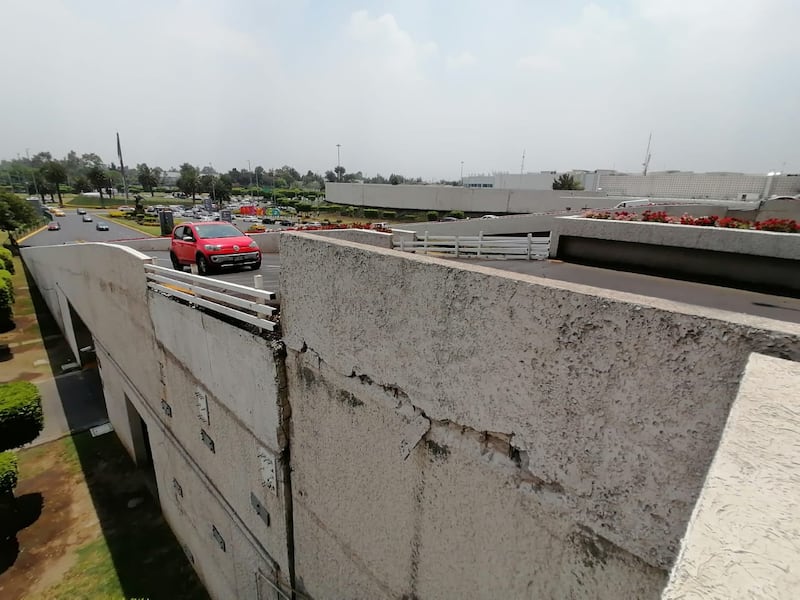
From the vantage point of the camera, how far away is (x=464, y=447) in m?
3.07

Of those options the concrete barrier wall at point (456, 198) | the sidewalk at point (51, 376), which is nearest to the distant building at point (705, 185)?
the concrete barrier wall at point (456, 198)

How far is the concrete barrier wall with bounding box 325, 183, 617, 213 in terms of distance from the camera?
52.7m

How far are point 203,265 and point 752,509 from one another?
1249 centimetres

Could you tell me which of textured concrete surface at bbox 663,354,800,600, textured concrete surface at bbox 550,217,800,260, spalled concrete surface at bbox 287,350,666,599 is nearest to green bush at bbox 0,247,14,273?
spalled concrete surface at bbox 287,350,666,599

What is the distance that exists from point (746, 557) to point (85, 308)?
752 inches

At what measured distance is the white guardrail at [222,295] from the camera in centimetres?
512

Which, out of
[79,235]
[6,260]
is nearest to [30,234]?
[79,235]

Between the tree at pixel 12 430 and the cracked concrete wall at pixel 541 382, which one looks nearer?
the cracked concrete wall at pixel 541 382

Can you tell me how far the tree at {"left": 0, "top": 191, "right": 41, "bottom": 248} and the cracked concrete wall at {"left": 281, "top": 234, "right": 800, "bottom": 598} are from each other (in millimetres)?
56167

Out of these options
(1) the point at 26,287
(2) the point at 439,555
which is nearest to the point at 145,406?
(2) the point at 439,555

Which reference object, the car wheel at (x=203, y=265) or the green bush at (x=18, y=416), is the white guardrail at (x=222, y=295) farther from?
the green bush at (x=18, y=416)

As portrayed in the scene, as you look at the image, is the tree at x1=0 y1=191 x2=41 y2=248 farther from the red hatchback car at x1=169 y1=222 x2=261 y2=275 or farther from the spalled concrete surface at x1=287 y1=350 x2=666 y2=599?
the spalled concrete surface at x1=287 y1=350 x2=666 y2=599

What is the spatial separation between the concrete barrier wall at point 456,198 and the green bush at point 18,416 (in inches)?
1747

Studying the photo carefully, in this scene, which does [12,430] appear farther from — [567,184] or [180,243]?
[567,184]
